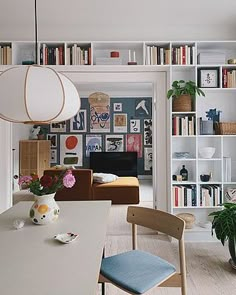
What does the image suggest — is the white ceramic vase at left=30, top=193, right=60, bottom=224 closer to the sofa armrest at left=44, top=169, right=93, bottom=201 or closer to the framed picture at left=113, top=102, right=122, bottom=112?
the sofa armrest at left=44, top=169, right=93, bottom=201

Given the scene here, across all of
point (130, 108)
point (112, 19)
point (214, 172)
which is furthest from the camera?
point (130, 108)

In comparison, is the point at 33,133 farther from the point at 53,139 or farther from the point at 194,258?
the point at 194,258

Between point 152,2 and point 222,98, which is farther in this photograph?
point 222,98

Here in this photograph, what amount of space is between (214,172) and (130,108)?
409 cm

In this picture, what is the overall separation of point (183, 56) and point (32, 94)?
2727mm

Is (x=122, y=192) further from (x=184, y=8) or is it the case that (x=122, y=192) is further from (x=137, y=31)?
(x=184, y=8)

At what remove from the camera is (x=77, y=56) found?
3902 mm

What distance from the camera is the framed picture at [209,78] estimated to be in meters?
3.94

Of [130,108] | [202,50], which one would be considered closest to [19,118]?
[202,50]

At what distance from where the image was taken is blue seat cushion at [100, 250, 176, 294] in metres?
1.68

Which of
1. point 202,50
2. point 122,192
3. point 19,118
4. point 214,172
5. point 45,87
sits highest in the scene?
point 202,50

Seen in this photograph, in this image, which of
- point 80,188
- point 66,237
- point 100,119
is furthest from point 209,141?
point 100,119

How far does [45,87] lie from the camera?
1.68m

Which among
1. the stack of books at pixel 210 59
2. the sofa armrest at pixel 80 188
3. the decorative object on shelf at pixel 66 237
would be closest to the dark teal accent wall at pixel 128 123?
the sofa armrest at pixel 80 188
